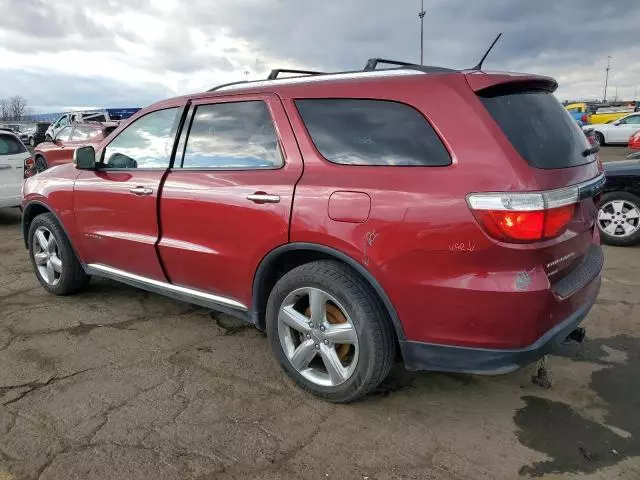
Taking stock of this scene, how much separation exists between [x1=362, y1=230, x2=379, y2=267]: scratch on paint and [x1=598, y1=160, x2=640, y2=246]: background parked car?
4.82 m

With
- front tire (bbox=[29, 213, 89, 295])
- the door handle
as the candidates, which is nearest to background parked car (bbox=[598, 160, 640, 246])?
the door handle

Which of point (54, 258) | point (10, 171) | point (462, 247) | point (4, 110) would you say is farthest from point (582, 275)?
point (4, 110)

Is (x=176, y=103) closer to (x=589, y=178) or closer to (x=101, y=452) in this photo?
(x=101, y=452)

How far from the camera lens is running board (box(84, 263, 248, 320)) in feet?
11.2

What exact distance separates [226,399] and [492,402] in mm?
1503

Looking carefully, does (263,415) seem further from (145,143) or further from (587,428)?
(145,143)

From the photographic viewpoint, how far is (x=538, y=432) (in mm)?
2727

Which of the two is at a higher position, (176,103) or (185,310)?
(176,103)

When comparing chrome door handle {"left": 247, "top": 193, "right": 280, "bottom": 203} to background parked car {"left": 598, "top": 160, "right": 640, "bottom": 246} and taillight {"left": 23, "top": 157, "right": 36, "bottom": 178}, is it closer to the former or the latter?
background parked car {"left": 598, "top": 160, "right": 640, "bottom": 246}

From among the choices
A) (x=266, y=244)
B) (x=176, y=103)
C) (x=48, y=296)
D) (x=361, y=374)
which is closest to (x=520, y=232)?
(x=361, y=374)

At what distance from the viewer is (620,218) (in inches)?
254

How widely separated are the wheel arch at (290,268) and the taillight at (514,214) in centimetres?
62

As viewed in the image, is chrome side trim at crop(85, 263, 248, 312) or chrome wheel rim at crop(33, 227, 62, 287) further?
chrome wheel rim at crop(33, 227, 62, 287)

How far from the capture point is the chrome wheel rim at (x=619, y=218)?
251 inches
